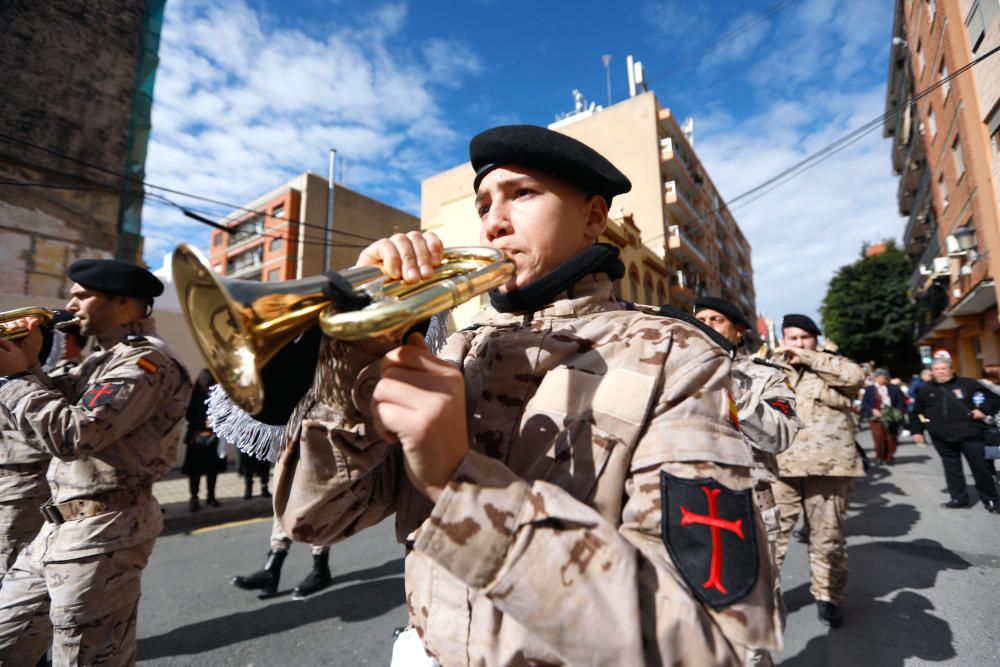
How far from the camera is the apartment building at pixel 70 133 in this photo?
32.3 ft

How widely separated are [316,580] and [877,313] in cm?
3497

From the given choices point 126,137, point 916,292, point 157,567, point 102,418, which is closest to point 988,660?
point 102,418

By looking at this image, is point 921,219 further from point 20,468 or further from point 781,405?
point 20,468

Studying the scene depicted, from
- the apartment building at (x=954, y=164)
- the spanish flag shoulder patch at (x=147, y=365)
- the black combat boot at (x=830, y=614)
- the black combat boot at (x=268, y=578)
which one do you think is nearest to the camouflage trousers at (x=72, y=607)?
the spanish flag shoulder patch at (x=147, y=365)

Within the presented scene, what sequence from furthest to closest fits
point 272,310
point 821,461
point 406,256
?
point 821,461 < point 406,256 < point 272,310

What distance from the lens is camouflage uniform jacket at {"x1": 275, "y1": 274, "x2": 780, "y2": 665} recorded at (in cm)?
76

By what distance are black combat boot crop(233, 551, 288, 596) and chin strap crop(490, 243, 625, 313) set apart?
Answer: 429cm

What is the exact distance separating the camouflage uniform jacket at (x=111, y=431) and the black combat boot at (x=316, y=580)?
203cm

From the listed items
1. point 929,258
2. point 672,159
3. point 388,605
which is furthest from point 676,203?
point 388,605

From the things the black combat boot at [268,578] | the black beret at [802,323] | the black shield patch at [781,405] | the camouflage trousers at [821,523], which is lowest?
the black combat boot at [268,578]

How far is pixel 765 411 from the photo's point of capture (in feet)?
10.3

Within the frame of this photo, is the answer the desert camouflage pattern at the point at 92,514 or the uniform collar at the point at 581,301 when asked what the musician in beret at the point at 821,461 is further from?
the desert camouflage pattern at the point at 92,514

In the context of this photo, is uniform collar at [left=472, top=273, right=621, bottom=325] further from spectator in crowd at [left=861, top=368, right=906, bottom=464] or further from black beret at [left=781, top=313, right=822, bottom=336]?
Answer: spectator in crowd at [left=861, top=368, right=906, bottom=464]

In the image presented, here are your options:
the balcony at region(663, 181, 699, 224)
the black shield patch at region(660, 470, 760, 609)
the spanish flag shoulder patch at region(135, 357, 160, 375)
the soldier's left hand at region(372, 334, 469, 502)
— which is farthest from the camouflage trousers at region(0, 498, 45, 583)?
the balcony at region(663, 181, 699, 224)
